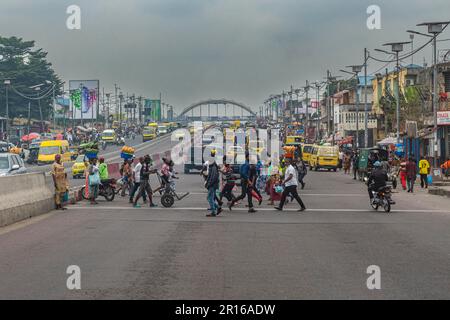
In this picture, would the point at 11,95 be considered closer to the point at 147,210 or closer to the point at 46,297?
the point at 147,210

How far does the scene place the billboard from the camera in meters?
138

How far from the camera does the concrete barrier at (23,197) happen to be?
71.1ft

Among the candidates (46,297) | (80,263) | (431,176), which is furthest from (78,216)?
(431,176)

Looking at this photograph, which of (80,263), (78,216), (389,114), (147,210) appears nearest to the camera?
(80,263)

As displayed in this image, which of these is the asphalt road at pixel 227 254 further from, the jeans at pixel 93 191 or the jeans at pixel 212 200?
the jeans at pixel 93 191

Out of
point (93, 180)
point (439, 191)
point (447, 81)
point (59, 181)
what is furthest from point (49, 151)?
point (59, 181)

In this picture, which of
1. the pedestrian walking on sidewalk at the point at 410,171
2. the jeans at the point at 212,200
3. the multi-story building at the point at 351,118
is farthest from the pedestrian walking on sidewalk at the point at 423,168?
the multi-story building at the point at 351,118

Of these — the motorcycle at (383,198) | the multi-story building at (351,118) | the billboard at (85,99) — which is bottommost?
the motorcycle at (383,198)

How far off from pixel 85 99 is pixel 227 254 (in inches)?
4992

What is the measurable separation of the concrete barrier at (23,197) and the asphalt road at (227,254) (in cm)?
48

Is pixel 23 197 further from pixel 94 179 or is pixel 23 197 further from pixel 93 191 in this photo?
pixel 93 191

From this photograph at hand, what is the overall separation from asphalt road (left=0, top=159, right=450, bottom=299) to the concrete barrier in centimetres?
48

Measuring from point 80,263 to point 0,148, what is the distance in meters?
51.9
